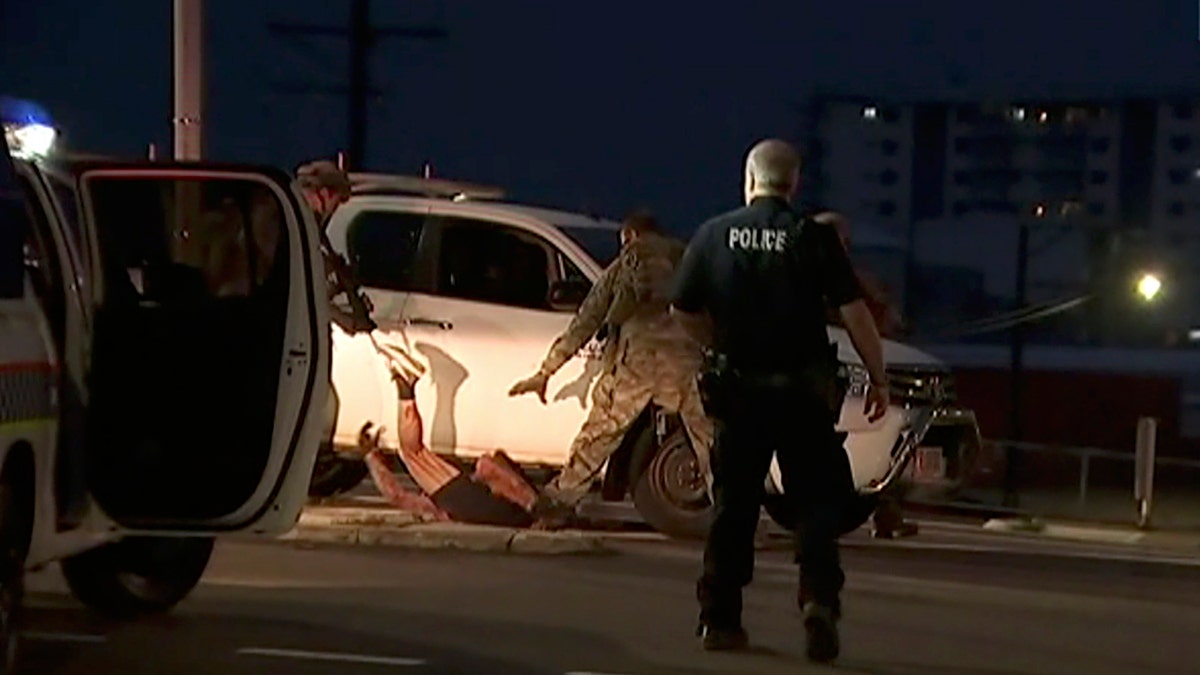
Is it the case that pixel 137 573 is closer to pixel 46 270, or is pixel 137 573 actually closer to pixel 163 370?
pixel 163 370

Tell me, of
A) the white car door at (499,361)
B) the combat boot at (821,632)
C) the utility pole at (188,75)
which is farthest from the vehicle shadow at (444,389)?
the combat boot at (821,632)

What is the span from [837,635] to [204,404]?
2.56 m

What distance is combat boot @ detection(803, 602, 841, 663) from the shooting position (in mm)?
7980

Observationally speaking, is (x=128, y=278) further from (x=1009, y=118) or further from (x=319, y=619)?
(x=1009, y=118)

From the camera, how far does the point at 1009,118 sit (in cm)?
10138

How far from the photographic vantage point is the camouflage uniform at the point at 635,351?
39.1 ft

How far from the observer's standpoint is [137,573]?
9117mm

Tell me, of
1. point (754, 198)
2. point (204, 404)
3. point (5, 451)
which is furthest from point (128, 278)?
point (754, 198)

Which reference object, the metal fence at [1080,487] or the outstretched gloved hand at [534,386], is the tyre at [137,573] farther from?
the metal fence at [1080,487]

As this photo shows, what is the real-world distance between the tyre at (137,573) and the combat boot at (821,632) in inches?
105

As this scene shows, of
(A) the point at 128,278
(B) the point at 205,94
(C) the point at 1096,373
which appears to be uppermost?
(B) the point at 205,94

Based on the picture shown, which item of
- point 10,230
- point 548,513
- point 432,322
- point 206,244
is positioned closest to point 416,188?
point 432,322

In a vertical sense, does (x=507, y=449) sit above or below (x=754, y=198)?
below

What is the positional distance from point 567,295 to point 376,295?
123cm
